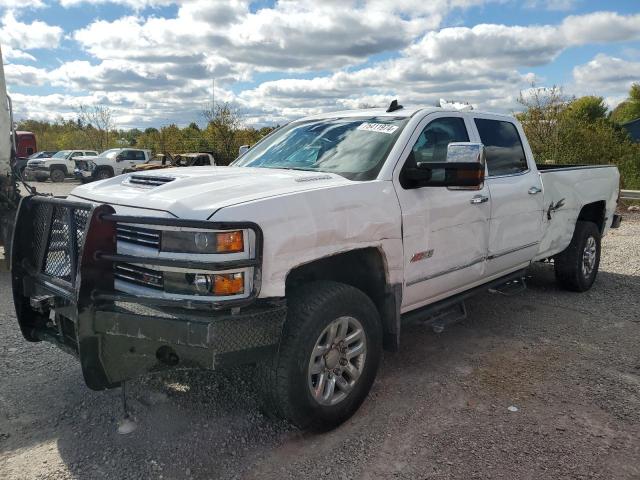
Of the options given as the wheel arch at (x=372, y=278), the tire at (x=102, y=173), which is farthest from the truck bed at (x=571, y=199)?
the tire at (x=102, y=173)

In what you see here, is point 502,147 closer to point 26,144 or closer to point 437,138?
point 437,138

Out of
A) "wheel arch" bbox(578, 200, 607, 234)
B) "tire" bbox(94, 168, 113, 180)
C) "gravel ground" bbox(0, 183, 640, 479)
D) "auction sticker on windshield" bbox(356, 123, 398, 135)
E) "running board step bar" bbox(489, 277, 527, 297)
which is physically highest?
"auction sticker on windshield" bbox(356, 123, 398, 135)

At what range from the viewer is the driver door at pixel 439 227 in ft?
12.1

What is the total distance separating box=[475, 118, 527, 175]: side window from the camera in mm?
4758

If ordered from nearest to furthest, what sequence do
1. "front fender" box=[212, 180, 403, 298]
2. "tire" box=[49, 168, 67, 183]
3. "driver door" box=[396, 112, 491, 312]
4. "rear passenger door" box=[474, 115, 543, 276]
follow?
"front fender" box=[212, 180, 403, 298] → "driver door" box=[396, 112, 491, 312] → "rear passenger door" box=[474, 115, 543, 276] → "tire" box=[49, 168, 67, 183]

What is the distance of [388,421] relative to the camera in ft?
11.1

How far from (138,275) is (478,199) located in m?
2.62

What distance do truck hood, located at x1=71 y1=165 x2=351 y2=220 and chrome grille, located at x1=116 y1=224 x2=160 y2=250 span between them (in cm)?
13

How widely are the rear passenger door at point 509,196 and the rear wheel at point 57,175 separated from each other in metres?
27.9

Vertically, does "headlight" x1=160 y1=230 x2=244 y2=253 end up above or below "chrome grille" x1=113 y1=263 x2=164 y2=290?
Result: above

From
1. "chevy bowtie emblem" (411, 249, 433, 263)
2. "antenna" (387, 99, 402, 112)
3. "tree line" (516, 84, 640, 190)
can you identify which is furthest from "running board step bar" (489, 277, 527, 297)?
"tree line" (516, 84, 640, 190)

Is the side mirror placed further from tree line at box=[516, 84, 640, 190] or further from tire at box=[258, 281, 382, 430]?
tree line at box=[516, 84, 640, 190]

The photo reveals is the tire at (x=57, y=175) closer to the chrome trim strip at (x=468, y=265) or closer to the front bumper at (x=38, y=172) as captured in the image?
the front bumper at (x=38, y=172)

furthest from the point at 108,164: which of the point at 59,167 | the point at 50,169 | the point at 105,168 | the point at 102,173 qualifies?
the point at 50,169
